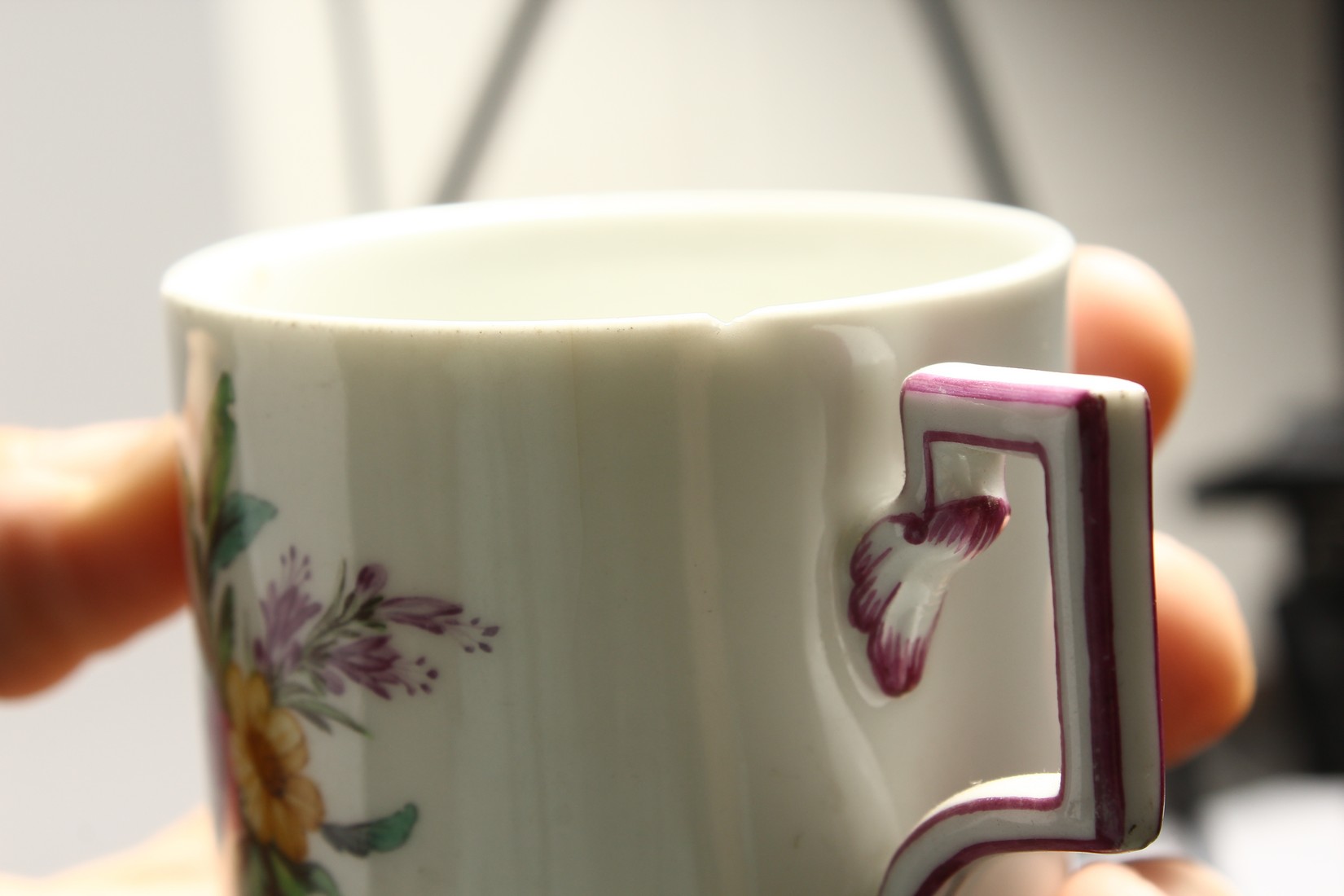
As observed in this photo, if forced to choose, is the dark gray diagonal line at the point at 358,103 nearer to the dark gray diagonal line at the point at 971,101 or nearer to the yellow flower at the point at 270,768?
the dark gray diagonal line at the point at 971,101

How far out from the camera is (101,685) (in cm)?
73

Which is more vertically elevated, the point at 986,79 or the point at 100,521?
the point at 986,79

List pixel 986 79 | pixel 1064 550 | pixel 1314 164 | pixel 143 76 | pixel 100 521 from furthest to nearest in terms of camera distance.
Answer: pixel 1314 164, pixel 986 79, pixel 143 76, pixel 100 521, pixel 1064 550

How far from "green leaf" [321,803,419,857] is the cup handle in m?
0.10

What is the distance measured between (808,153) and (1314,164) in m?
0.38

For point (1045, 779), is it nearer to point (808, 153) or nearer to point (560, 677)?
point (560, 677)

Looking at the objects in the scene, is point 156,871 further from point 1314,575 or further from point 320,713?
point 1314,575

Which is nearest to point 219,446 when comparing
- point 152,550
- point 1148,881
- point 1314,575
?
point 152,550

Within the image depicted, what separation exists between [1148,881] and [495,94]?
21.1 inches

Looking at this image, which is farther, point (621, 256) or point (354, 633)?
point (621, 256)

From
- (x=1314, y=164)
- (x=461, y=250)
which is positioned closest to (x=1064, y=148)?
(x=1314, y=164)

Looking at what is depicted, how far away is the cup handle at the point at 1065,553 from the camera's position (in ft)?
0.71

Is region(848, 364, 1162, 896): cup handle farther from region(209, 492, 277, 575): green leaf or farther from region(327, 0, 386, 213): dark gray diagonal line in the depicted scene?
region(327, 0, 386, 213): dark gray diagonal line

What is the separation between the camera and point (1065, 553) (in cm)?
22
